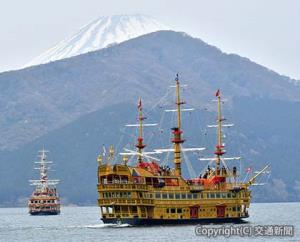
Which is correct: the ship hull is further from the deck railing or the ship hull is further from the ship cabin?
the deck railing

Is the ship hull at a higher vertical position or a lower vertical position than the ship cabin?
lower

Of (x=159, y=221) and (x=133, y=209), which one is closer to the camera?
(x=133, y=209)

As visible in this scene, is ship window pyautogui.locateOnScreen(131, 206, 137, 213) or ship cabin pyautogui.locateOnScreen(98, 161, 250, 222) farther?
ship window pyautogui.locateOnScreen(131, 206, 137, 213)

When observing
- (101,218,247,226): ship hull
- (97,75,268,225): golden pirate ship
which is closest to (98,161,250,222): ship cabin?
(97,75,268,225): golden pirate ship

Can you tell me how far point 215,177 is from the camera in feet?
483

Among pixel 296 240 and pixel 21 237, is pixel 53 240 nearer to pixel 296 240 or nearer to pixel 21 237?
pixel 21 237

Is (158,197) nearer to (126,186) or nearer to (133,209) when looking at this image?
(133,209)

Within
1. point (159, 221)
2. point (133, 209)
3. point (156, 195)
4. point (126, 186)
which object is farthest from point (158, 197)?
point (126, 186)

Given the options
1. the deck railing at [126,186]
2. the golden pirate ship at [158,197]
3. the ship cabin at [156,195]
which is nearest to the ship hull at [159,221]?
the golden pirate ship at [158,197]

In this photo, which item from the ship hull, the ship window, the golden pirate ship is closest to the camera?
the golden pirate ship

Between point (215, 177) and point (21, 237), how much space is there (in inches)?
1001

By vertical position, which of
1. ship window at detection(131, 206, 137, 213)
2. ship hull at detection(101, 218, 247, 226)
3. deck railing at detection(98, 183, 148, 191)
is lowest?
ship hull at detection(101, 218, 247, 226)

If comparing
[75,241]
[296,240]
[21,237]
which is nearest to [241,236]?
[296,240]

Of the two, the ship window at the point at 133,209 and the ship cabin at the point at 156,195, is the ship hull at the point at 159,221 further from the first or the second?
the ship window at the point at 133,209
